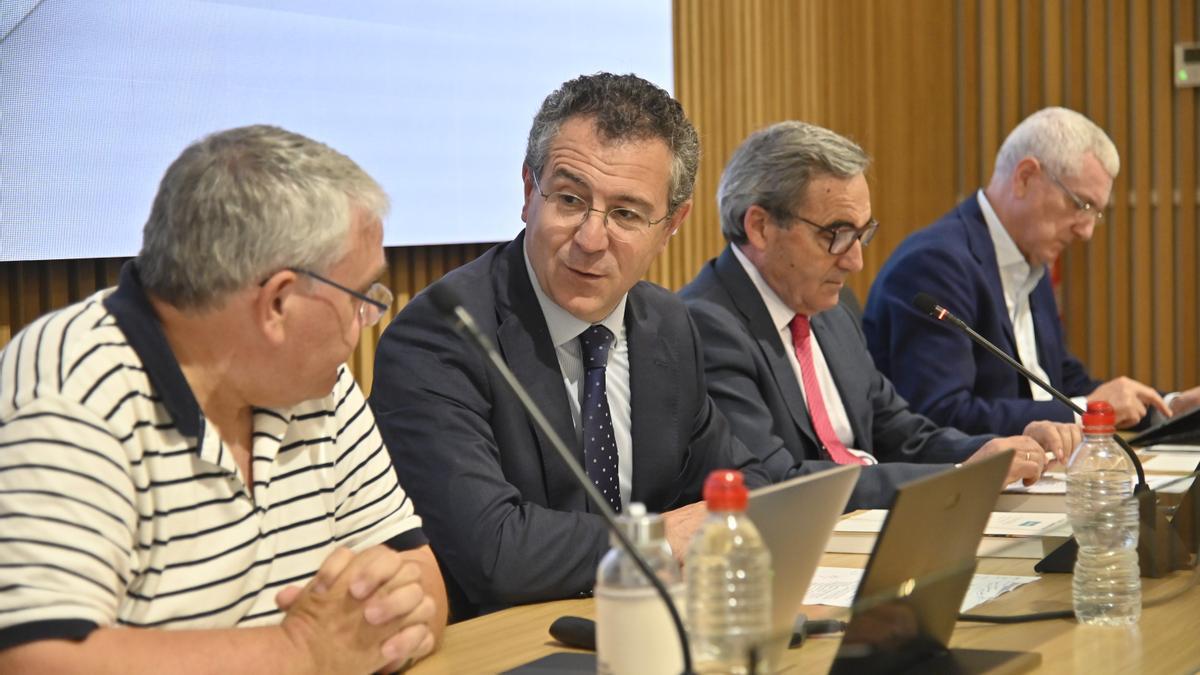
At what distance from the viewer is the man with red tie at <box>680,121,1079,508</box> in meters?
3.05

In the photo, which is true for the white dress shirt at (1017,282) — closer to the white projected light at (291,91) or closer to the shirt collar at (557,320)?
the white projected light at (291,91)

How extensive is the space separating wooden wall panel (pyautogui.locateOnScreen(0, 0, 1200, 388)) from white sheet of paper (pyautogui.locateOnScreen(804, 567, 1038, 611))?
3380mm

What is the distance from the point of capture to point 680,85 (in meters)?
5.14

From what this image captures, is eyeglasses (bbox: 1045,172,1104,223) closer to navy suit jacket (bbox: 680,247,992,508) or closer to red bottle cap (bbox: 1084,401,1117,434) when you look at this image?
navy suit jacket (bbox: 680,247,992,508)

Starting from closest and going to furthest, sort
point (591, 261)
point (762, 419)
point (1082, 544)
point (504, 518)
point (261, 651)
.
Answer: point (261, 651) → point (1082, 544) → point (504, 518) → point (591, 261) → point (762, 419)

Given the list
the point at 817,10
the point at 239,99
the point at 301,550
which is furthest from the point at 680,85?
the point at 301,550

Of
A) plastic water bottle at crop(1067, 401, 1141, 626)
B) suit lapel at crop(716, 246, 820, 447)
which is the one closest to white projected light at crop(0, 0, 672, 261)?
suit lapel at crop(716, 246, 820, 447)

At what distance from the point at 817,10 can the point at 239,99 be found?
3.22 meters

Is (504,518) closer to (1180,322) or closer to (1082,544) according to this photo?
(1082,544)

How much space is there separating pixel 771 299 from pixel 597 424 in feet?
3.18

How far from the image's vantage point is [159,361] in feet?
5.19

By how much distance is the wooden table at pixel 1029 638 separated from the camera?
66.0 inches

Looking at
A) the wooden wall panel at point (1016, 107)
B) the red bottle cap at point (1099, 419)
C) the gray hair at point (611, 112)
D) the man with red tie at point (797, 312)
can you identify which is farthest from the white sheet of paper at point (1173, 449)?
the wooden wall panel at point (1016, 107)

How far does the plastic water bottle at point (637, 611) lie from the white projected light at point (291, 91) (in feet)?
6.52
